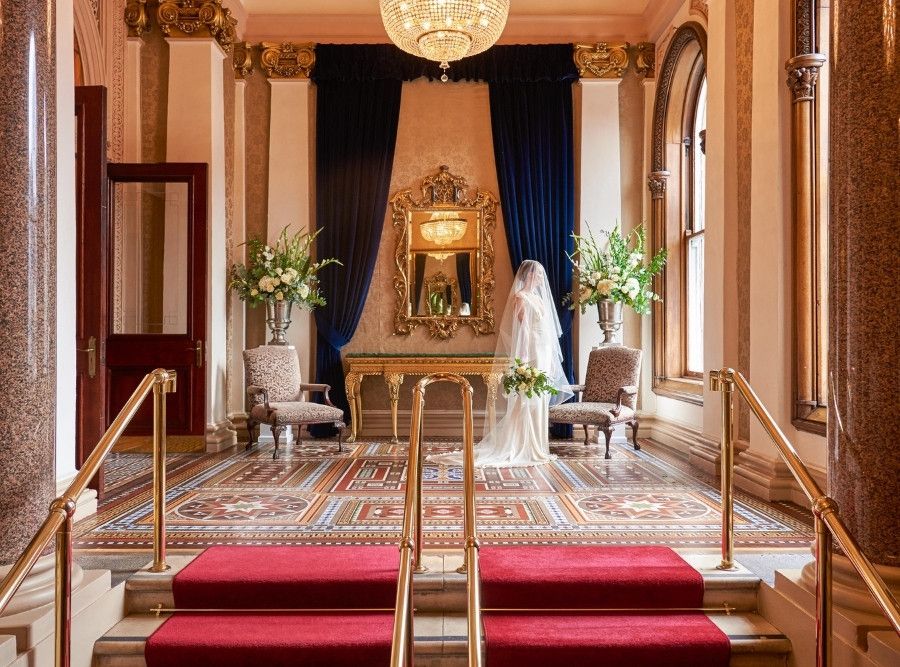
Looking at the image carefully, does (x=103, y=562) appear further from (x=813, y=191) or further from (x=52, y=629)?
(x=813, y=191)

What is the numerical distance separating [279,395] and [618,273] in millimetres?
4090

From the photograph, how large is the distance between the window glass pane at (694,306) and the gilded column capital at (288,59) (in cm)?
512

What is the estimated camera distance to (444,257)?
925 cm

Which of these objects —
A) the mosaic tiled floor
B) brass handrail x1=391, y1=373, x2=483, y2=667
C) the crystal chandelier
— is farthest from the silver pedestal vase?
brass handrail x1=391, y1=373, x2=483, y2=667

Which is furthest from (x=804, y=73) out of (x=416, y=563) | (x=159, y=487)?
(x=159, y=487)

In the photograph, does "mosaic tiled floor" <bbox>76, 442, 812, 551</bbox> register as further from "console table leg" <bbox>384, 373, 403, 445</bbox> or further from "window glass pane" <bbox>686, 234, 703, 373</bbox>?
"window glass pane" <bbox>686, 234, 703, 373</bbox>

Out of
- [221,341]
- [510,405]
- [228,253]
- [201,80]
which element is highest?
[201,80]

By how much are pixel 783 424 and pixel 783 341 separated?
23.8 inches

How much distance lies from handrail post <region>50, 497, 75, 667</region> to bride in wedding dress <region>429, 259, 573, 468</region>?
180 inches

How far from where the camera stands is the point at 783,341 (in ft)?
17.4

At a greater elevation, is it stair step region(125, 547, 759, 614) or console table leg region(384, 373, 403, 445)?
console table leg region(384, 373, 403, 445)

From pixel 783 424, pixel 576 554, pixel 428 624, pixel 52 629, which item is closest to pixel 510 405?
pixel 783 424

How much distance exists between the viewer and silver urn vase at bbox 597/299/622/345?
8469 millimetres

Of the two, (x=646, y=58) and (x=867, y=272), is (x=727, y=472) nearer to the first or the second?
(x=867, y=272)
